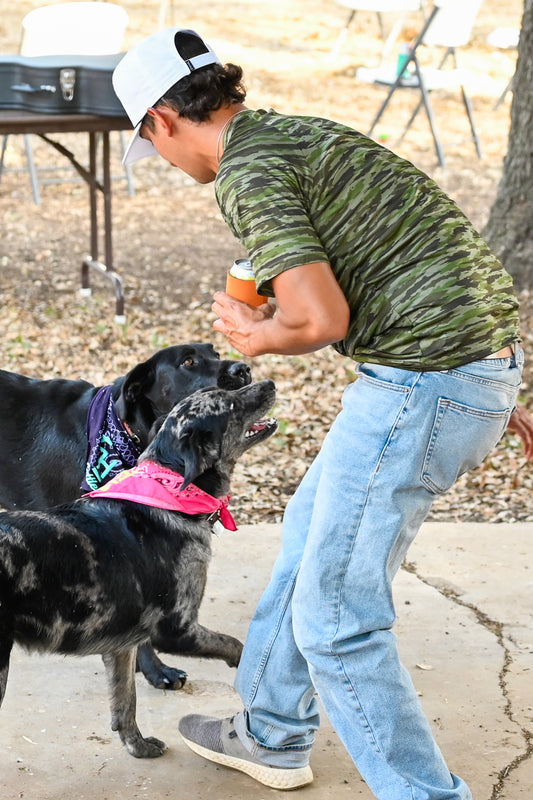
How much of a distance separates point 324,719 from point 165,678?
59 centimetres

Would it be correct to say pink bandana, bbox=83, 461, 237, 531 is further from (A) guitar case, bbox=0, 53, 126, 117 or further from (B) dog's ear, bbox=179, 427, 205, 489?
(A) guitar case, bbox=0, 53, 126, 117

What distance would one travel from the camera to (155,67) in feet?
8.06

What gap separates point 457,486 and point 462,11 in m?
8.10

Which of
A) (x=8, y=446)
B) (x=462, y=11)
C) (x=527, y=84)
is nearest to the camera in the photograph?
(x=8, y=446)

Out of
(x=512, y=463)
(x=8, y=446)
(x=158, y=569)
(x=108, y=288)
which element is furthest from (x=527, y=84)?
(x=158, y=569)

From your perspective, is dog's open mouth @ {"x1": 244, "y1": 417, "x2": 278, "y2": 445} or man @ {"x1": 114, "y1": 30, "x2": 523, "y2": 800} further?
dog's open mouth @ {"x1": 244, "y1": 417, "x2": 278, "y2": 445}

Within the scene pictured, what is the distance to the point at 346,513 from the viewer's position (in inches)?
94.7

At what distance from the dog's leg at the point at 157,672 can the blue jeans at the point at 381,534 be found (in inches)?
44.9

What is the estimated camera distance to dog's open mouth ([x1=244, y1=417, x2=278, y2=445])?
3338 mm

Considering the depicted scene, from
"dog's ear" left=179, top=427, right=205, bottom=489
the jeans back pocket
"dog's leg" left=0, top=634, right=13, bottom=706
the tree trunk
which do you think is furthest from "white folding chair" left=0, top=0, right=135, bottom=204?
the jeans back pocket

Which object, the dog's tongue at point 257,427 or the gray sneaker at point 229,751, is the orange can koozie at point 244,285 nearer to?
the dog's tongue at point 257,427

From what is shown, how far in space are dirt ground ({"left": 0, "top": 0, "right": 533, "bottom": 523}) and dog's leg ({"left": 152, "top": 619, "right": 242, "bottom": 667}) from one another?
1.99 m

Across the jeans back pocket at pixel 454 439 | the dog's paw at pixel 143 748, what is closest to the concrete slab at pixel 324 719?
the dog's paw at pixel 143 748

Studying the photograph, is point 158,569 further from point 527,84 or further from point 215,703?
point 527,84
